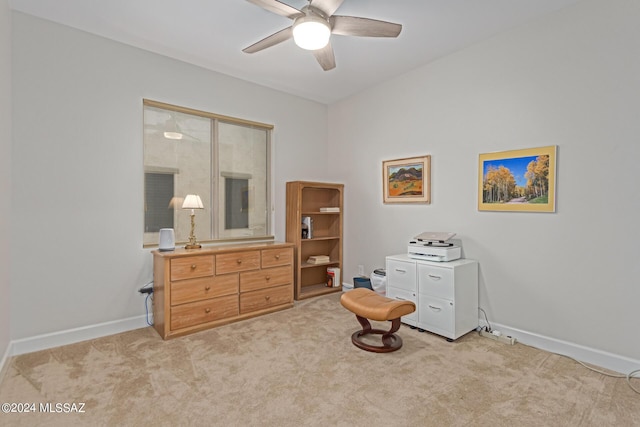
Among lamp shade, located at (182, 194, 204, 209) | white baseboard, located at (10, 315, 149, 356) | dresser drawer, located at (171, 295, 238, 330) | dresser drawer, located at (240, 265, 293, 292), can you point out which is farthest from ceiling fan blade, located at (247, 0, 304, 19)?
white baseboard, located at (10, 315, 149, 356)

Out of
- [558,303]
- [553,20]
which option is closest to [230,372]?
[558,303]

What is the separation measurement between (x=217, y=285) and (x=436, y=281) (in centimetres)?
215

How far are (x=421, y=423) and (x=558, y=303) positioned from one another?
5.63 feet

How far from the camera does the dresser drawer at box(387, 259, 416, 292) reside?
3.18 m

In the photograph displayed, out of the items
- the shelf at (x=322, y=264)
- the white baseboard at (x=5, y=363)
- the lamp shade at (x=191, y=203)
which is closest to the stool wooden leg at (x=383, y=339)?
the shelf at (x=322, y=264)

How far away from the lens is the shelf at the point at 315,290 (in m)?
4.18

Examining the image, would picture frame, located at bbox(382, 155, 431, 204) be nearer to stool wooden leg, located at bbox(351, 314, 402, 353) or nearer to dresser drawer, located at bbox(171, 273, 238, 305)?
stool wooden leg, located at bbox(351, 314, 402, 353)

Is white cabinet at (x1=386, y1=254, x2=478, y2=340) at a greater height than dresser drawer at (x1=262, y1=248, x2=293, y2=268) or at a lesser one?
lesser

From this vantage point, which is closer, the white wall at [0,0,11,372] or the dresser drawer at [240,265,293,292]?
the white wall at [0,0,11,372]

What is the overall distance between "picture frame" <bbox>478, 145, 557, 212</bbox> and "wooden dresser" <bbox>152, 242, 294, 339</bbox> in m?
2.24

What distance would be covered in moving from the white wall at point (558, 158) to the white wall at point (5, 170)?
12.1 ft

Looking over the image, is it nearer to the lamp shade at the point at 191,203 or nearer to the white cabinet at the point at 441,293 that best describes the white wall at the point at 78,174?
the lamp shade at the point at 191,203

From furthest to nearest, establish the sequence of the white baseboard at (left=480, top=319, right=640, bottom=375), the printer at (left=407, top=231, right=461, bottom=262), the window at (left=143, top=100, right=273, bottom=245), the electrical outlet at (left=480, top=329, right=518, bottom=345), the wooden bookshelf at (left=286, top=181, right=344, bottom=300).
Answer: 1. the wooden bookshelf at (left=286, top=181, right=344, bottom=300)
2. the window at (left=143, top=100, right=273, bottom=245)
3. the printer at (left=407, top=231, right=461, bottom=262)
4. the electrical outlet at (left=480, top=329, right=518, bottom=345)
5. the white baseboard at (left=480, top=319, right=640, bottom=375)

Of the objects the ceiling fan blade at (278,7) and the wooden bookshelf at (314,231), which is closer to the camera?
the ceiling fan blade at (278,7)
